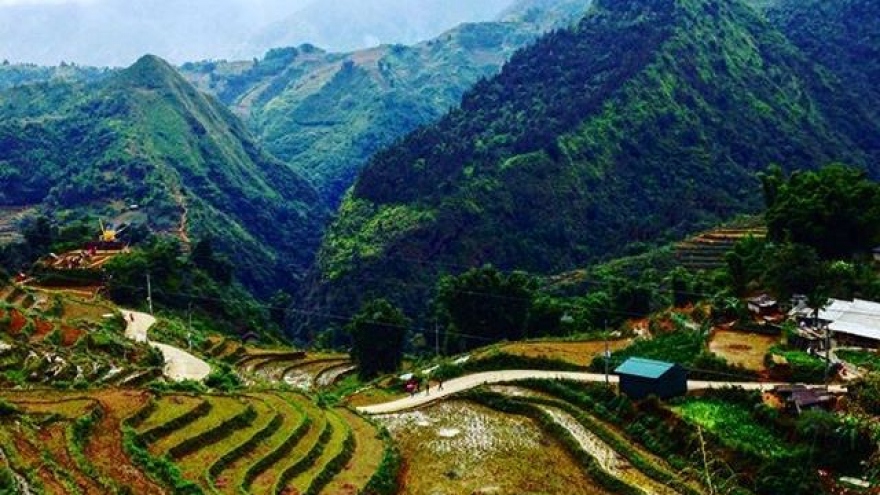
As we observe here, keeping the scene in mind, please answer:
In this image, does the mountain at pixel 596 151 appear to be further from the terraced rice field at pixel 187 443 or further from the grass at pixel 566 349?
the terraced rice field at pixel 187 443

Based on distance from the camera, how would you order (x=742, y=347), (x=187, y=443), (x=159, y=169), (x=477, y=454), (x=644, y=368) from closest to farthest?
(x=187, y=443) < (x=477, y=454) < (x=644, y=368) < (x=742, y=347) < (x=159, y=169)

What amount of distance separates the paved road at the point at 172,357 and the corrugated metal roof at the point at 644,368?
65.0ft

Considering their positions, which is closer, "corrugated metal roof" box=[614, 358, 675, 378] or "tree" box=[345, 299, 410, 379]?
"corrugated metal roof" box=[614, 358, 675, 378]

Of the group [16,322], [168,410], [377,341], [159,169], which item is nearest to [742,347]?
[377,341]

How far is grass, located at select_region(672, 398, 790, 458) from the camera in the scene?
31.1 m

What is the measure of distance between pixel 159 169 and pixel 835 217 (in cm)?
11799

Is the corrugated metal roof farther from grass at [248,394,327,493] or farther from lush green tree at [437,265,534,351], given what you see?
lush green tree at [437,265,534,351]

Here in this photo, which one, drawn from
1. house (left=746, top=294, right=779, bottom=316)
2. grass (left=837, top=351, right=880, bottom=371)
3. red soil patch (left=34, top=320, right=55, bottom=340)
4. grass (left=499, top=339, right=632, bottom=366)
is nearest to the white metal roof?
grass (left=837, top=351, right=880, bottom=371)

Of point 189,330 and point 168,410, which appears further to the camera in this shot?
point 189,330

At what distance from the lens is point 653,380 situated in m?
35.1

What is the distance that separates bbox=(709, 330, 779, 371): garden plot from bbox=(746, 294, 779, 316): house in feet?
6.62

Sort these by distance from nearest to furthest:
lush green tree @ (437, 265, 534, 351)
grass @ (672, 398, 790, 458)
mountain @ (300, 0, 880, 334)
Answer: grass @ (672, 398, 790, 458), lush green tree @ (437, 265, 534, 351), mountain @ (300, 0, 880, 334)

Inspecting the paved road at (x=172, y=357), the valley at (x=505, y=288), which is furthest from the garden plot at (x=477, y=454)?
the paved road at (x=172, y=357)

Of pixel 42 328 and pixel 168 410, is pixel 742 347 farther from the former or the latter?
pixel 42 328
